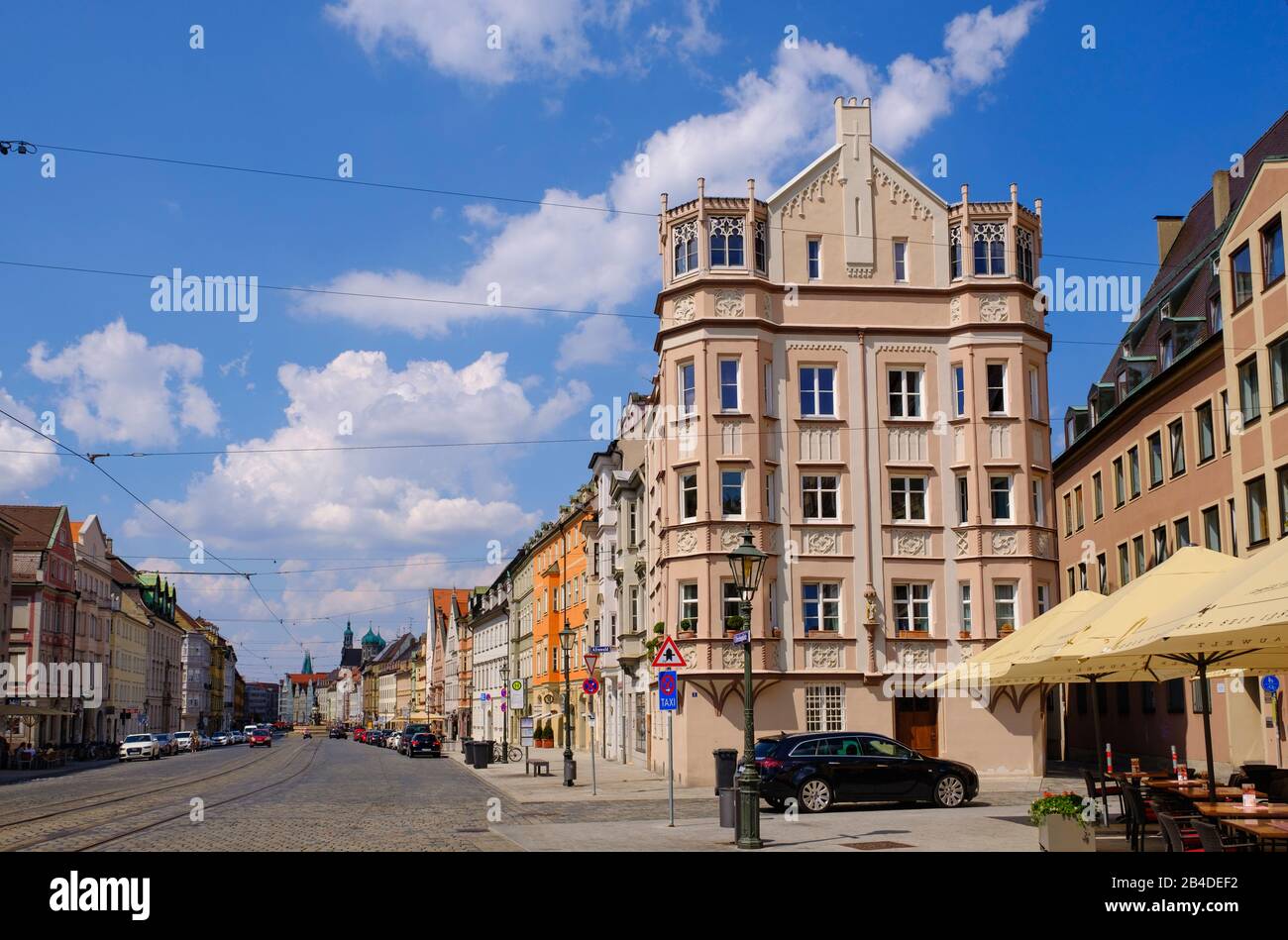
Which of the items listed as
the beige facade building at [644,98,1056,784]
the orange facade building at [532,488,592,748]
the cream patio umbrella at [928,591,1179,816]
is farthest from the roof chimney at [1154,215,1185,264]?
the cream patio umbrella at [928,591,1179,816]

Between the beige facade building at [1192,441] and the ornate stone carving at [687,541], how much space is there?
568 inches

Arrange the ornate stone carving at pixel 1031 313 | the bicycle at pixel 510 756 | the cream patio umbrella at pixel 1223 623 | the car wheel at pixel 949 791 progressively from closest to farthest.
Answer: the cream patio umbrella at pixel 1223 623, the car wheel at pixel 949 791, the ornate stone carving at pixel 1031 313, the bicycle at pixel 510 756

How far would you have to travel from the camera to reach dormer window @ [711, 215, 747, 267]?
38812 millimetres

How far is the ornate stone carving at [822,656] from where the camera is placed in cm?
3788

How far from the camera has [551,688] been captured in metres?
68.2

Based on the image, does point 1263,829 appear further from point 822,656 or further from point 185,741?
point 185,741

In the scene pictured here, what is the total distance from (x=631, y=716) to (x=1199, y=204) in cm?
2947

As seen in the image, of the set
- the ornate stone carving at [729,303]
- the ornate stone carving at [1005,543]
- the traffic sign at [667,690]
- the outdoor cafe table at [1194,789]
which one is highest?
the ornate stone carving at [729,303]

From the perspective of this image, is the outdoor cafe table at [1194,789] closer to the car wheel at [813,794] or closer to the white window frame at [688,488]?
the car wheel at [813,794]

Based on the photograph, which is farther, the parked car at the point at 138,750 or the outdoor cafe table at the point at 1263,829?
the parked car at the point at 138,750

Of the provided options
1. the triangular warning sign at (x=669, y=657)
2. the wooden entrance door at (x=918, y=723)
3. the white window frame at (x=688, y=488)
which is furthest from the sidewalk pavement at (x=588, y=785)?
the triangular warning sign at (x=669, y=657)

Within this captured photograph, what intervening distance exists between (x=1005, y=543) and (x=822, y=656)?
6.40 m
